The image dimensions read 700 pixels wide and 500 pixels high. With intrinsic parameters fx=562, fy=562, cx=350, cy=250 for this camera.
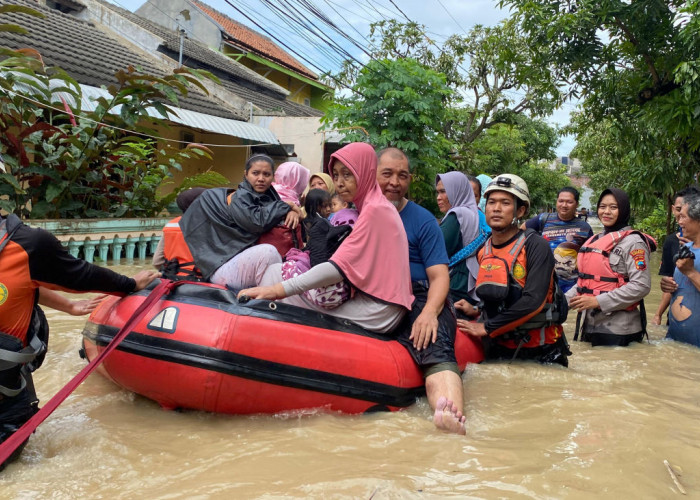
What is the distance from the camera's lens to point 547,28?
834 centimetres

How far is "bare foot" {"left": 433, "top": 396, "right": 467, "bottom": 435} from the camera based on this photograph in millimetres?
2861

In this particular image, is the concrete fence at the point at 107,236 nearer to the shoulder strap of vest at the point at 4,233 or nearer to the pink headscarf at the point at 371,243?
the shoulder strap of vest at the point at 4,233

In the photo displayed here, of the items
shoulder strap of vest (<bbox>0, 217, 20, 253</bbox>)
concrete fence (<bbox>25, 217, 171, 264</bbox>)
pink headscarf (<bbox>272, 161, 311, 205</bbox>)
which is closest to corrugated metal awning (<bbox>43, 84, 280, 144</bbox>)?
concrete fence (<bbox>25, 217, 171, 264</bbox>)

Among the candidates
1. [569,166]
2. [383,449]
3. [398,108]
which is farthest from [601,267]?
[569,166]

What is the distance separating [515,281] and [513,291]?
0.23 ft

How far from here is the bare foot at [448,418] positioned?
286 cm

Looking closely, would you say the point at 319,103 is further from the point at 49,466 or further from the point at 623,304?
the point at 49,466

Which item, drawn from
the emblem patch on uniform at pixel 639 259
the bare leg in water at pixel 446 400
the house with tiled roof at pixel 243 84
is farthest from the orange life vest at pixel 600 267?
the house with tiled roof at pixel 243 84

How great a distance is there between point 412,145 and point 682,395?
29.2 ft

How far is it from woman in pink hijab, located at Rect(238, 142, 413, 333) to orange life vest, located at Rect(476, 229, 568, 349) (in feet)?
2.45

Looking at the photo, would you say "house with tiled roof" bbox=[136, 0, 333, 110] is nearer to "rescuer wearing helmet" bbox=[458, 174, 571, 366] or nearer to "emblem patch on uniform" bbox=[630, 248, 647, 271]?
"emblem patch on uniform" bbox=[630, 248, 647, 271]

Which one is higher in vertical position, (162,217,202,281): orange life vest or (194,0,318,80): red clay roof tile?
(194,0,318,80): red clay roof tile

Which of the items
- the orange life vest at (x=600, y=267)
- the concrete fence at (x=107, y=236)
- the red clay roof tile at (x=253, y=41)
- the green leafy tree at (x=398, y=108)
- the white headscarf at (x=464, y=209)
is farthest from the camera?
the red clay roof tile at (x=253, y=41)

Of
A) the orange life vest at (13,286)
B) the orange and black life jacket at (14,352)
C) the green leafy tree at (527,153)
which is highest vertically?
the green leafy tree at (527,153)
